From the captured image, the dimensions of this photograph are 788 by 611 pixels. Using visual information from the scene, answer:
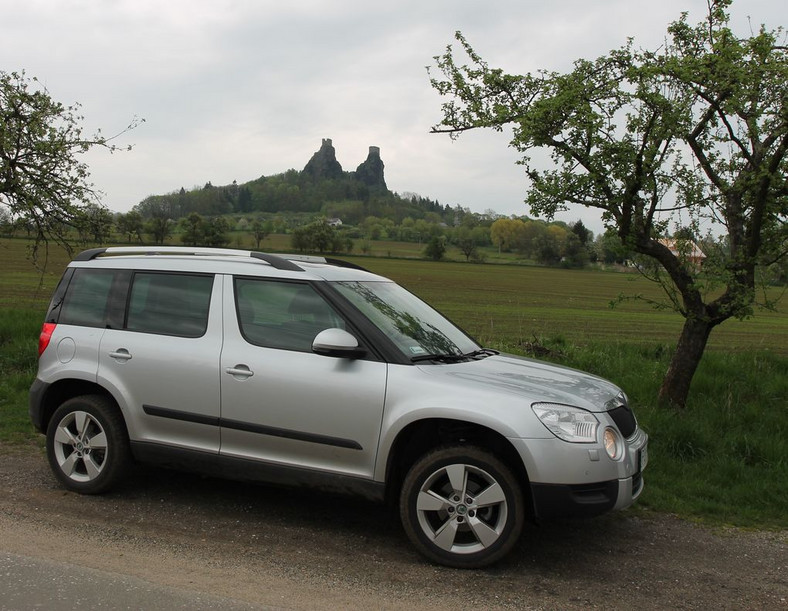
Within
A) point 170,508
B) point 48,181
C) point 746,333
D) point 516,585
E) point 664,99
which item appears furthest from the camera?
point 746,333

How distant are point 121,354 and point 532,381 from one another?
2.88 meters

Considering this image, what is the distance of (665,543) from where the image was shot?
480 cm

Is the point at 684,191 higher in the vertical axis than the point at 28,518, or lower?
higher

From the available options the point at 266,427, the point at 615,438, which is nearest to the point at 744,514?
the point at 615,438

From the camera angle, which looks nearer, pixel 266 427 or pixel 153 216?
pixel 266 427

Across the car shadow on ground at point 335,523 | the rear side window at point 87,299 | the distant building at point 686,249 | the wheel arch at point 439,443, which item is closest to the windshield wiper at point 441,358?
the wheel arch at point 439,443

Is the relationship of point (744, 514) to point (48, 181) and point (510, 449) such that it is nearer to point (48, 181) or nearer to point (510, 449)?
point (510, 449)

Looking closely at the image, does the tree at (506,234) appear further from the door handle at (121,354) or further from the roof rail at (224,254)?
the door handle at (121,354)

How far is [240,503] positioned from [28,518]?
138 cm

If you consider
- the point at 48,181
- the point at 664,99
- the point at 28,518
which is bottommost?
the point at 28,518

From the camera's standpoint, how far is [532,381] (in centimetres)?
453

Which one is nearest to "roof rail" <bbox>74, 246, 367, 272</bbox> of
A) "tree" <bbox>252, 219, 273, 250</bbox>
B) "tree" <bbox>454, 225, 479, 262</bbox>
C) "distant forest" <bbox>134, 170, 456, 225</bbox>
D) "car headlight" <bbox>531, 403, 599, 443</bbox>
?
"car headlight" <bbox>531, 403, 599, 443</bbox>

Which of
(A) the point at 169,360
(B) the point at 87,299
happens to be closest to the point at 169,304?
(A) the point at 169,360

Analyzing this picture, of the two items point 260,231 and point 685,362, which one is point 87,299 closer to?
point 685,362
